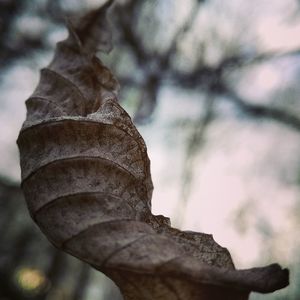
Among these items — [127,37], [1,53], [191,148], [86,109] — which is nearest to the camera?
[86,109]

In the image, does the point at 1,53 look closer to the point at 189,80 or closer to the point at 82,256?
the point at 189,80

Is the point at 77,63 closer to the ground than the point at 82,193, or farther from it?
farther from it

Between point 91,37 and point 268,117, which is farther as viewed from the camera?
point 268,117

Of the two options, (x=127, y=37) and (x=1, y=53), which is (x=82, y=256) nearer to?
(x=1, y=53)

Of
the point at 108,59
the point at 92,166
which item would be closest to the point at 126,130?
the point at 92,166

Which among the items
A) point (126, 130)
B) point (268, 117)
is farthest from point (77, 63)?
point (268, 117)

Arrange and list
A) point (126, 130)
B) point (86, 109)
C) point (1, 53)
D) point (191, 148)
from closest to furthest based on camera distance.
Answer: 1. point (126, 130)
2. point (86, 109)
3. point (1, 53)
4. point (191, 148)

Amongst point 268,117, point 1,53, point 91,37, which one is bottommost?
point 91,37
